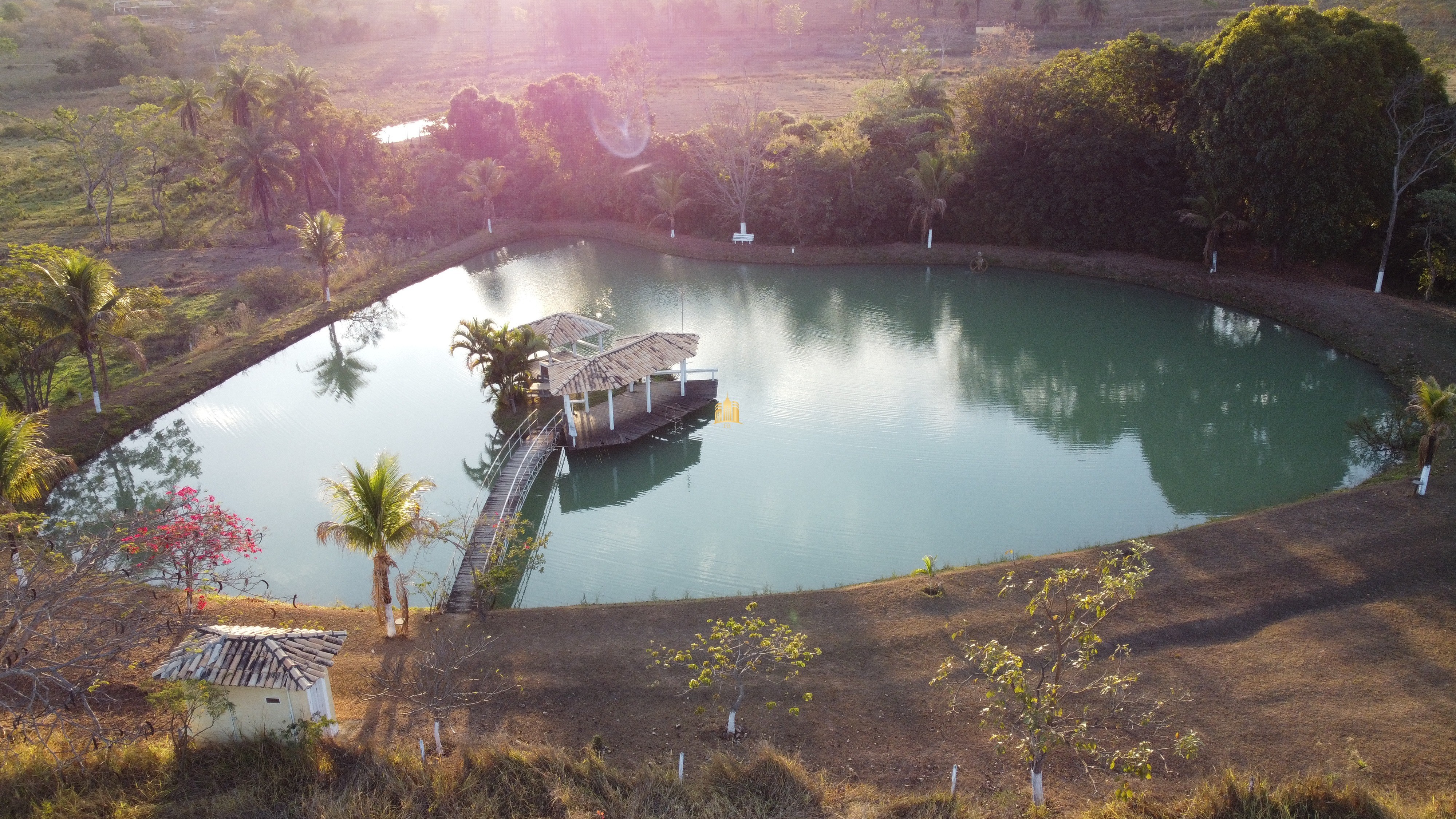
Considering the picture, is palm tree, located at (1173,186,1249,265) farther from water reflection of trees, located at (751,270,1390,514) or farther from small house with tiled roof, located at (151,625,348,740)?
small house with tiled roof, located at (151,625,348,740)

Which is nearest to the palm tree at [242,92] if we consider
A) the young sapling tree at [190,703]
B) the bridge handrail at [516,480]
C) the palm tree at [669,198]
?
the palm tree at [669,198]

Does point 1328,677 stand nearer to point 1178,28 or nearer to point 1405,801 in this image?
point 1405,801

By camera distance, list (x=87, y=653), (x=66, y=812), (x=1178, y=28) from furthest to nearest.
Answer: (x=1178, y=28) < (x=87, y=653) < (x=66, y=812)

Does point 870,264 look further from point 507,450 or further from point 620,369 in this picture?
Result: point 507,450

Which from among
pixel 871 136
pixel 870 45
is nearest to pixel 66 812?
pixel 871 136

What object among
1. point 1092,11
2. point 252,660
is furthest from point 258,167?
point 1092,11

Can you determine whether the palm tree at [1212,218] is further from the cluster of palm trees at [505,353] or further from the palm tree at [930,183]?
the cluster of palm trees at [505,353]

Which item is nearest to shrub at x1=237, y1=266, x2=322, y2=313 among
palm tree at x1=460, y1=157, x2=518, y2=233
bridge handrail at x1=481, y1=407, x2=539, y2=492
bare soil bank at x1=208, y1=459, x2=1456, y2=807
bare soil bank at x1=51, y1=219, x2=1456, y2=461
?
bare soil bank at x1=51, y1=219, x2=1456, y2=461
